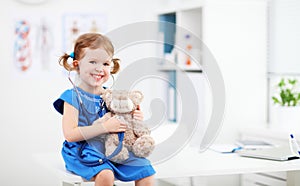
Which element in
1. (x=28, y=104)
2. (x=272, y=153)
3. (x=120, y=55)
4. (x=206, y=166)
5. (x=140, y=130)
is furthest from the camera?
(x=120, y=55)

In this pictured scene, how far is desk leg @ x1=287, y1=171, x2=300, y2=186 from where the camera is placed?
7.57 ft

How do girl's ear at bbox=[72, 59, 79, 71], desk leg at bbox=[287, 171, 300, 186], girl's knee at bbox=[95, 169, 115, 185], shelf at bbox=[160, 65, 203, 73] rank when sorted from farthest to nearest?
1. shelf at bbox=[160, 65, 203, 73]
2. desk leg at bbox=[287, 171, 300, 186]
3. girl's ear at bbox=[72, 59, 79, 71]
4. girl's knee at bbox=[95, 169, 115, 185]

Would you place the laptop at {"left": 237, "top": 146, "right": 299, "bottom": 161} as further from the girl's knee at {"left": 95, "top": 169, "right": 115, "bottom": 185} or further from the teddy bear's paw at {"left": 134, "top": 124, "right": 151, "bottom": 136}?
the girl's knee at {"left": 95, "top": 169, "right": 115, "bottom": 185}

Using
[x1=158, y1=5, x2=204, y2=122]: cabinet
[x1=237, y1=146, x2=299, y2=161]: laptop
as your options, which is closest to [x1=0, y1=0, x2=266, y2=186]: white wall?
[x1=158, y1=5, x2=204, y2=122]: cabinet

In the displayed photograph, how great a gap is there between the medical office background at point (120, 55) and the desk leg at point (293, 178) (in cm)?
52

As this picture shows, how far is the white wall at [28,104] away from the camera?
326 centimetres

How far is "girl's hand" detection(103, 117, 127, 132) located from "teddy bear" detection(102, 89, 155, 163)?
2 centimetres

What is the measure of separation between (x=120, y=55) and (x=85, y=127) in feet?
5.73

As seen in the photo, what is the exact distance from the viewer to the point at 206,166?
6.73ft

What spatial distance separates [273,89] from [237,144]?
30.3 inches

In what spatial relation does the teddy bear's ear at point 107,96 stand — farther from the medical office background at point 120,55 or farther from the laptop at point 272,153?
the medical office background at point 120,55

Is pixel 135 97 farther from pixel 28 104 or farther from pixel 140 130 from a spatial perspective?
pixel 28 104

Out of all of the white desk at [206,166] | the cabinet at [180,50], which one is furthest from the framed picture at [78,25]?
the white desk at [206,166]

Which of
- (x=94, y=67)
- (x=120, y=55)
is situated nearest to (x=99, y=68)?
(x=94, y=67)
